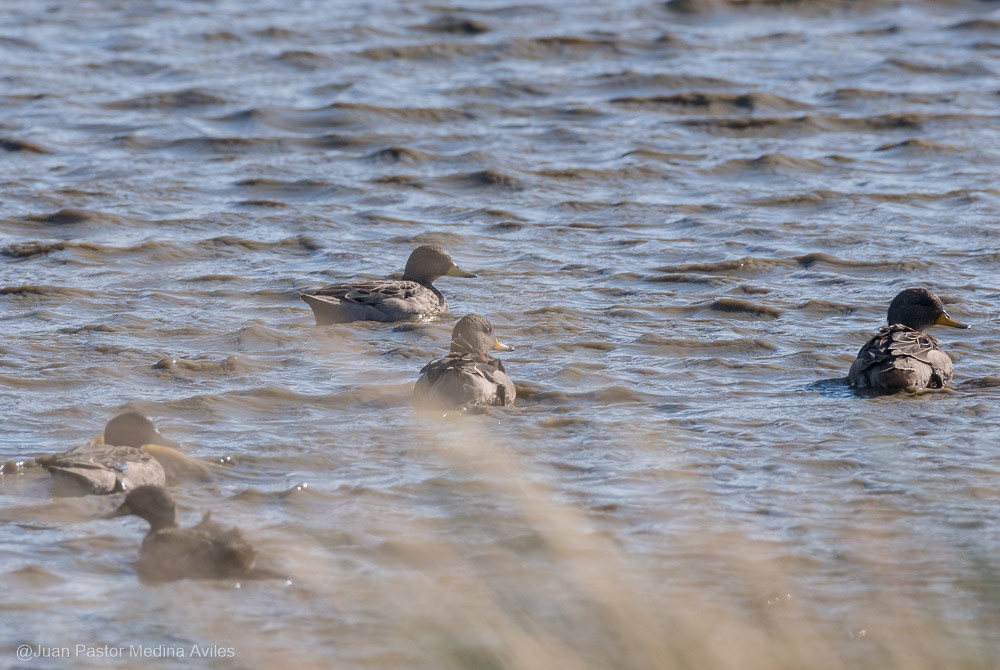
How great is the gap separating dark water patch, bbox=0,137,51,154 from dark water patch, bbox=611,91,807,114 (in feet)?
21.3

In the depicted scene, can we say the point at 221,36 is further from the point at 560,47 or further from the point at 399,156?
the point at 399,156

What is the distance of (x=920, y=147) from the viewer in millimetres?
16203

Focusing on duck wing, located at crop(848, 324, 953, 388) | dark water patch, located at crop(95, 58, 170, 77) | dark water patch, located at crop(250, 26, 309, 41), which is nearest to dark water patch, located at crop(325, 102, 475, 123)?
dark water patch, located at crop(95, 58, 170, 77)

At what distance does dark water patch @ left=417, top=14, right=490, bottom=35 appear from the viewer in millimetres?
21406

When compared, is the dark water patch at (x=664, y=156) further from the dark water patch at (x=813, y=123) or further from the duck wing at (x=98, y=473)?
the duck wing at (x=98, y=473)

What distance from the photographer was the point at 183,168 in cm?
1556

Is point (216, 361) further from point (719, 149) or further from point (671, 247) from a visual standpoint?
point (719, 149)

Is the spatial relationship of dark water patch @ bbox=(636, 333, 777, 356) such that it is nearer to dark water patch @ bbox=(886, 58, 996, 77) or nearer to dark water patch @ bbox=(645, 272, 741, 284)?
dark water patch @ bbox=(645, 272, 741, 284)

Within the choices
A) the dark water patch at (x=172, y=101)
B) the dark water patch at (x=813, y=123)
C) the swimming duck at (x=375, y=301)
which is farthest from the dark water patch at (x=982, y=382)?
the dark water patch at (x=172, y=101)

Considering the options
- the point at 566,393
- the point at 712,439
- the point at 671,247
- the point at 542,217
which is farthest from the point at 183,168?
the point at 712,439

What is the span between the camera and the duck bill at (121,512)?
702cm

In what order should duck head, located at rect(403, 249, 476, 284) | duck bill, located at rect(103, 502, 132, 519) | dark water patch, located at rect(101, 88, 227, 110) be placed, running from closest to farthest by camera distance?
duck bill, located at rect(103, 502, 132, 519) → duck head, located at rect(403, 249, 476, 284) → dark water patch, located at rect(101, 88, 227, 110)

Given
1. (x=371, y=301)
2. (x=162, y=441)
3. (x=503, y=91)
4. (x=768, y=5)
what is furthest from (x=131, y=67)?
(x=162, y=441)

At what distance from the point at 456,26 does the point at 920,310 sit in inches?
486
